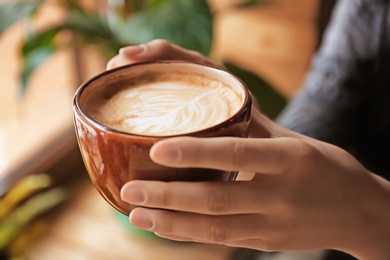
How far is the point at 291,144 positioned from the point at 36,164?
146 cm

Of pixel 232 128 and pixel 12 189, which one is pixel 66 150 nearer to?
pixel 12 189

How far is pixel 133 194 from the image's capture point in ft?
1.55

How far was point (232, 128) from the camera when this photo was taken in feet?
1.61

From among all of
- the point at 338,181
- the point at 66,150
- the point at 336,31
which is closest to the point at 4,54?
the point at 66,150

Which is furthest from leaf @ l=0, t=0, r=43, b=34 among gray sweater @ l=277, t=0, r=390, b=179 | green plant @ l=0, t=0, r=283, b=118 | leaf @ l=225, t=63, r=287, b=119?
gray sweater @ l=277, t=0, r=390, b=179

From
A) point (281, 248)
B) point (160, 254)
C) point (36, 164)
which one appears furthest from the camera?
point (36, 164)

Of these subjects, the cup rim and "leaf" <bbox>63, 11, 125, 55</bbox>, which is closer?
the cup rim

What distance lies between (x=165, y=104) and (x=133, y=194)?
0.13 meters

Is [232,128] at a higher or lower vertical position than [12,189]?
higher

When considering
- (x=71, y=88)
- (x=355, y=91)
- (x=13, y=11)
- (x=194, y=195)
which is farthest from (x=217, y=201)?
(x=71, y=88)

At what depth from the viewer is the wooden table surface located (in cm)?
171

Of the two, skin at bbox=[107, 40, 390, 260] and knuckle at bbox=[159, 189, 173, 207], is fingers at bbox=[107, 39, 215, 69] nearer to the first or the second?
skin at bbox=[107, 40, 390, 260]

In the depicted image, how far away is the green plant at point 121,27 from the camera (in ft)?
4.17

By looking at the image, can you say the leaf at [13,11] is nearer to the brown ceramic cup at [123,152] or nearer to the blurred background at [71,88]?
the blurred background at [71,88]
